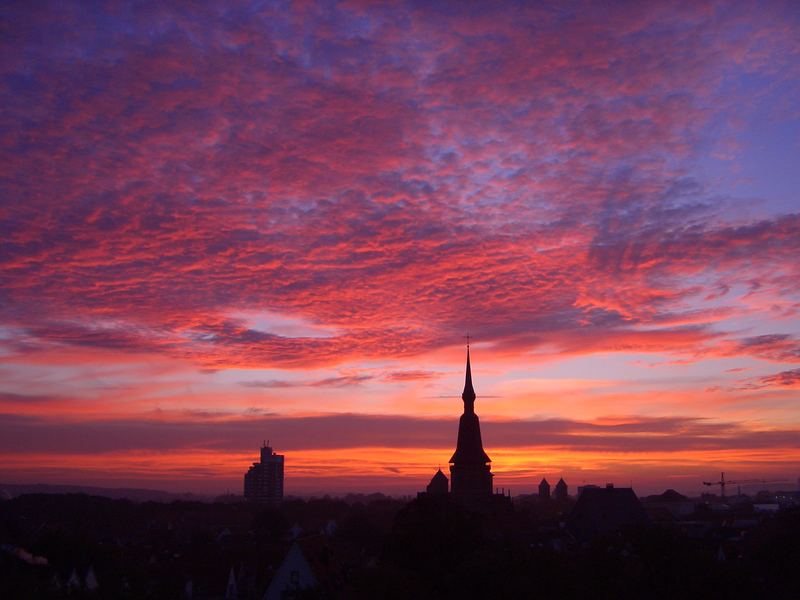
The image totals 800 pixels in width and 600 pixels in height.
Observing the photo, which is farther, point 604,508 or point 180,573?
point 604,508

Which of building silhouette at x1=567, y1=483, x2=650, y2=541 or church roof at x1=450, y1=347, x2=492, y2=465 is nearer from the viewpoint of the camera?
building silhouette at x1=567, y1=483, x2=650, y2=541

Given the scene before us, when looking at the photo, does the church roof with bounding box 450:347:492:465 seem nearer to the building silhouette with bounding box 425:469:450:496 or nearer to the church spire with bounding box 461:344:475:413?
the church spire with bounding box 461:344:475:413

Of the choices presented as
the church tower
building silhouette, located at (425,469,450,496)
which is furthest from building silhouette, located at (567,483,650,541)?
building silhouette, located at (425,469,450,496)

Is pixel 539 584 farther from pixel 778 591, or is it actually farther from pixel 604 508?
pixel 604 508

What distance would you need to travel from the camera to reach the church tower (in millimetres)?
118438

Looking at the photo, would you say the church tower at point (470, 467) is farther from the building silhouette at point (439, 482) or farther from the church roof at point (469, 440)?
the building silhouette at point (439, 482)

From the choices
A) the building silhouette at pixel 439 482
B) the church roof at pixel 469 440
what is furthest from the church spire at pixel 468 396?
the building silhouette at pixel 439 482

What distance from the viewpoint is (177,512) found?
19175 centimetres

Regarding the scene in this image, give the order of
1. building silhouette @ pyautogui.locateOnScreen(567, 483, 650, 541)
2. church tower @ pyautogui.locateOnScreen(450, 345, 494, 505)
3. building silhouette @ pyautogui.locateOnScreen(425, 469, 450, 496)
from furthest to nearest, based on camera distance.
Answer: building silhouette @ pyautogui.locateOnScreen(425, 469, 450, 496) < church tower @ pyautogui.locateOnScreen(450, 345, 494, 505) < building silhouette @ pyautogui.locateOnScreen(567, 483, 650, 541)

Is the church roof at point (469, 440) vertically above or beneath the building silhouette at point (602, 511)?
above

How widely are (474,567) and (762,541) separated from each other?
31141 mm

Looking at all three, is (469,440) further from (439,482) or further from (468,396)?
(439,482)

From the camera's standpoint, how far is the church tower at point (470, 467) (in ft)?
389

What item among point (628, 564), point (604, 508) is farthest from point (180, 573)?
point (604, 508)
